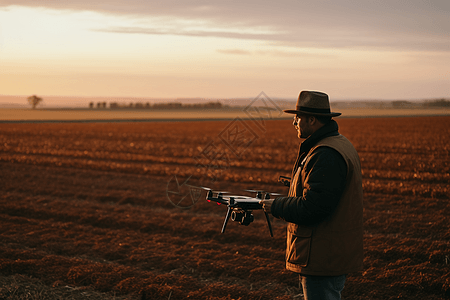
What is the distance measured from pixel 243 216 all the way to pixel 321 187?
848mm

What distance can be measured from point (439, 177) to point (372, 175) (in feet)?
7.29

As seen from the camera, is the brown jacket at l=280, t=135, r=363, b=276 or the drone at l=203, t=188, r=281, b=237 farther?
the drone at l=203, t=188, r=281, b=237

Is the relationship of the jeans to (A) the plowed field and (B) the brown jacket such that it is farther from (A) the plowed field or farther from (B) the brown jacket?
(A) the plowed field

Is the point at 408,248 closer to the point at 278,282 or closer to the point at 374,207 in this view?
the point at 278,282

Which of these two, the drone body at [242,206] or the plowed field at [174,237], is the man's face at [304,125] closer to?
the drone body at [242,206]

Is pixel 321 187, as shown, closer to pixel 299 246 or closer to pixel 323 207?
pixel 323 207

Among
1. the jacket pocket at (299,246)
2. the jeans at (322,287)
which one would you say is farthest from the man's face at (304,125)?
the jeans at (322,287)

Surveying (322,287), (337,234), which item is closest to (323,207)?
(337,234)

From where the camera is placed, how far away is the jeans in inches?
116

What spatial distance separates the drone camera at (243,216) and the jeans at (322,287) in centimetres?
63

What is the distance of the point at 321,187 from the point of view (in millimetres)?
2775

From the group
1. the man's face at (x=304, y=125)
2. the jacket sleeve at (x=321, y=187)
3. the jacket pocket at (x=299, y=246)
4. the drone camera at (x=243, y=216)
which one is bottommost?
the jacket pocket at (x=299, y=246)

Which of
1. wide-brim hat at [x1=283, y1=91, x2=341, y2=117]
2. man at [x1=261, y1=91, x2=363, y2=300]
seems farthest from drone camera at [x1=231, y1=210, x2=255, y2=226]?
wide-brim hat at [x1=283, y1=91, x2=341, y2=117]

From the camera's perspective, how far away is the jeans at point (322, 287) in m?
2.95
